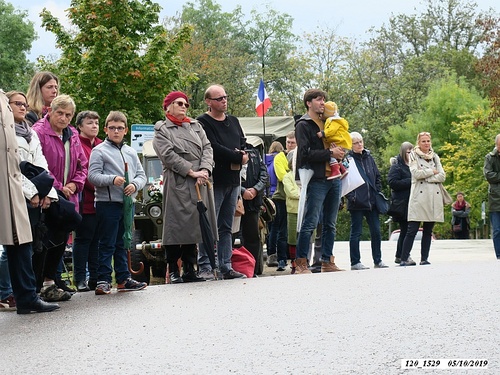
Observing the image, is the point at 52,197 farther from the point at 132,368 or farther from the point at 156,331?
the point at 132,368

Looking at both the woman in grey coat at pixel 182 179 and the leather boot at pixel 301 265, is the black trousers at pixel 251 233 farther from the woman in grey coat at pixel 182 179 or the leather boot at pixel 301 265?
the woman in grey coat at pixel 182 179

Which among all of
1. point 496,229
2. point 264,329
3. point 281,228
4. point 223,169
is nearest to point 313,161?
point 223,169

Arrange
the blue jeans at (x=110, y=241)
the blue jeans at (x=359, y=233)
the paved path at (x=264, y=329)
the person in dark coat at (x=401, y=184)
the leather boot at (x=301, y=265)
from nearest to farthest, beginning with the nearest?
the paved path at (x=264, y=329) → the blue jeans at (x=110, y=241) → the leather boot at (x=301, y=265) → the blue jeans at (x=359, y=233) → the person in dark coat at (x=401, y=184)

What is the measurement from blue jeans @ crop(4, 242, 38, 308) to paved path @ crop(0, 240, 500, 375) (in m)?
0.18

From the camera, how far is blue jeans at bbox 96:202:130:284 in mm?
9656

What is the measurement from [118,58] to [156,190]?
18.3m

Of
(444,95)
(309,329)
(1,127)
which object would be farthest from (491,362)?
(444,95)

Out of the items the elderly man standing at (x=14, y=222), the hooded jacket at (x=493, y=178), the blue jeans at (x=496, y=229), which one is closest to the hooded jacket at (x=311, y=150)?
the elderly man standing at (x=14, y=222)

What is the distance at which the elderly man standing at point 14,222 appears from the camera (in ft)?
25.6

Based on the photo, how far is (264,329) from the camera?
676 cm

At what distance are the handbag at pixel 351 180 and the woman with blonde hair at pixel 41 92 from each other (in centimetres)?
425

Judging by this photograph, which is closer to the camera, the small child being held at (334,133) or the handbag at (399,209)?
the small child being held at (334,133)

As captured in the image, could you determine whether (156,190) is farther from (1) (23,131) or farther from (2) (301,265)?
(1) (23,131)

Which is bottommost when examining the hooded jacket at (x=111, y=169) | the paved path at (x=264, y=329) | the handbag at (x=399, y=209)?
the paved path at (x=264, y=329)
